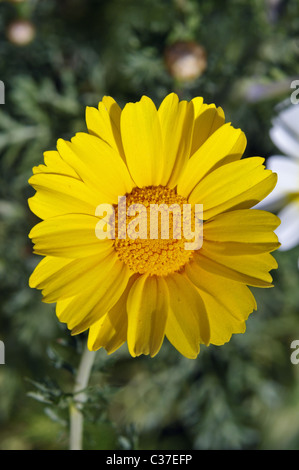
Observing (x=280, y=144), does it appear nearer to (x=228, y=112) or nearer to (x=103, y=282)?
(x=228, y=112)

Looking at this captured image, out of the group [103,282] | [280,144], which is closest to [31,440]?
[103,282]

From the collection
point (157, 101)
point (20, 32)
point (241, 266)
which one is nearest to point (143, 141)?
point (241, 266)

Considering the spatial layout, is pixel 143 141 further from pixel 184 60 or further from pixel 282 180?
pixel 184 60

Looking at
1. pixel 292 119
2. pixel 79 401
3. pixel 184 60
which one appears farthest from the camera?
pixel 184 60

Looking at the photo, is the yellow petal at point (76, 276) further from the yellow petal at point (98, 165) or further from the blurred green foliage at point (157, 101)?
the blurred green foliage at point (157, 101)

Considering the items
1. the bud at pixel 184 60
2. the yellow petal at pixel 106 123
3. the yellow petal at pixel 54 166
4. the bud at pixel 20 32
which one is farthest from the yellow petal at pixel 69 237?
the bud at pixel 20 32
